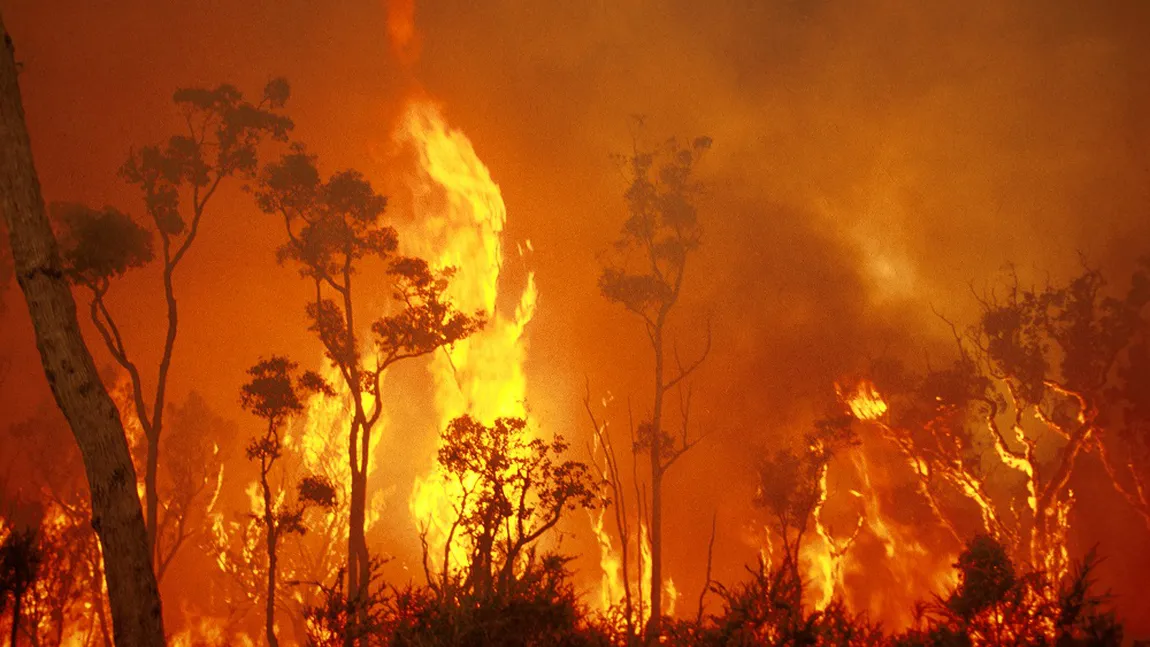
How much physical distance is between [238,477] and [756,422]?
34.5 meters

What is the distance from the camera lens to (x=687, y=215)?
108ft

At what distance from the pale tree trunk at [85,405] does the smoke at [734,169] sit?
113 feet

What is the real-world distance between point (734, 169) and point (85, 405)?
4753 cm

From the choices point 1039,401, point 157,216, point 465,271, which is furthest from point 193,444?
point 1039,401

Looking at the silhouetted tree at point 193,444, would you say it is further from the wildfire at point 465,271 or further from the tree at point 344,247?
the tree at point 344,247

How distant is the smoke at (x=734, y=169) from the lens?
41.5 metres

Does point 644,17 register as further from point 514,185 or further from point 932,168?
point 932,168

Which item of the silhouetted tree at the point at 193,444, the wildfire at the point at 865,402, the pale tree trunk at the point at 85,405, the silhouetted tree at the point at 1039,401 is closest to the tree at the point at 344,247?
the pale tree trunk at the point at 85,405

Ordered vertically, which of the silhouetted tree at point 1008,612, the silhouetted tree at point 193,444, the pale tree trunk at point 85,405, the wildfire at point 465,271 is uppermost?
the wildfire at point 465,271

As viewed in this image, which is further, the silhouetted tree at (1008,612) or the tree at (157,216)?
the tree at (157,216)

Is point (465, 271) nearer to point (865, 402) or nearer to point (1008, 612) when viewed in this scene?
point (865, 402)

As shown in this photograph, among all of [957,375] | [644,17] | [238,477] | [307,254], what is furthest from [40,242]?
[644,17]

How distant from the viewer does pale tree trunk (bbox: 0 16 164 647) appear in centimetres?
756

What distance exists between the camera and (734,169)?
50.6m
